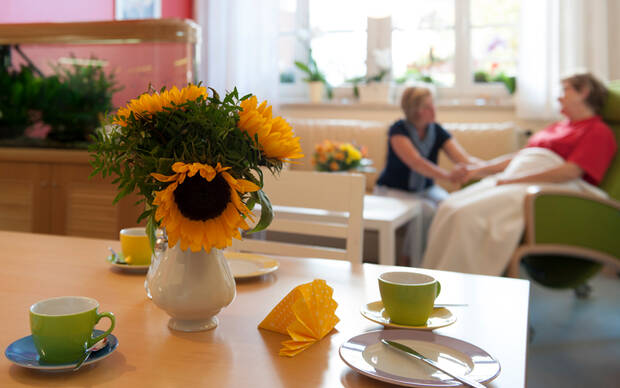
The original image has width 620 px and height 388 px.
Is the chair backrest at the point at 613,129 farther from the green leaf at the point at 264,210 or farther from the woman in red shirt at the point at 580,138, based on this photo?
the green leaf at the point at 264,210

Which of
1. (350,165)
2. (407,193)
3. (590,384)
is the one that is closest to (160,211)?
(590,384)

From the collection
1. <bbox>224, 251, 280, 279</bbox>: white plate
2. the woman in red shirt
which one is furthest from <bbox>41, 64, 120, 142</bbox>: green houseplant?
the woman in red shirt

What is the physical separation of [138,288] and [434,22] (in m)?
3.98

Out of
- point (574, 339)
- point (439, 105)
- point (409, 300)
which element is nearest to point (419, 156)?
point (439, 105)

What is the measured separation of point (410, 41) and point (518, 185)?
205cm

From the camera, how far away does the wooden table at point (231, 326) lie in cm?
68

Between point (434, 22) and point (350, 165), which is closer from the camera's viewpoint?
point (350, 165)

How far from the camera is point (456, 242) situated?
278cm

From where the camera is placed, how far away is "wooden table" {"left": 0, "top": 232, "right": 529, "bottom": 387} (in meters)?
0.68

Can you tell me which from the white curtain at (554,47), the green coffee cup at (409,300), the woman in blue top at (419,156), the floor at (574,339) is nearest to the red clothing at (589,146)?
the woman in blue top at (419,156)

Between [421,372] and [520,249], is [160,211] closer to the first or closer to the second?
[421,372]

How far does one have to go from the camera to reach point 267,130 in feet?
2.60

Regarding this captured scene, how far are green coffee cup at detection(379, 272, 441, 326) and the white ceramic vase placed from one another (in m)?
0.23

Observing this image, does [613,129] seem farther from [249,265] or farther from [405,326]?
[405,326]
